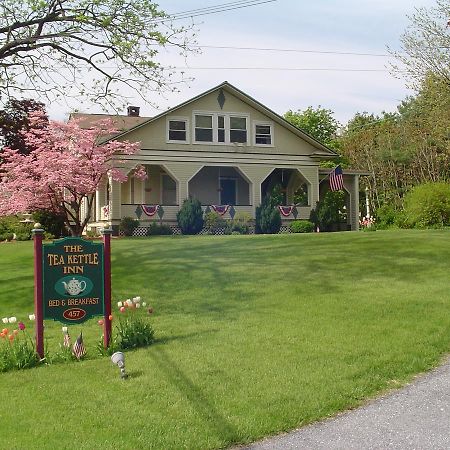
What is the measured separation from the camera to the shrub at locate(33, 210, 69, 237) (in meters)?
27.9

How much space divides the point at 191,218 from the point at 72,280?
21490 millimetres

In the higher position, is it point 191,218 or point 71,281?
point 191,218

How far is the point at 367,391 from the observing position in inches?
236

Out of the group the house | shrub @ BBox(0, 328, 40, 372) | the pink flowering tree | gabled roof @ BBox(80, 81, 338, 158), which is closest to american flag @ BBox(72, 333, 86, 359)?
shrub @ BBox(0, 328, 40, 372)

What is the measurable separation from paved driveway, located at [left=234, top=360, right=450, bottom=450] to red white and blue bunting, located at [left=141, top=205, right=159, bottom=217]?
2455 cm

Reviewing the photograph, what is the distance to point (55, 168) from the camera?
2561cm

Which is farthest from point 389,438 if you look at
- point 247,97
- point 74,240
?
point 247,97

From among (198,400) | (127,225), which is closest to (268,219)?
(127,225)

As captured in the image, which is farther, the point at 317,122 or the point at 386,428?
the point at 317,122

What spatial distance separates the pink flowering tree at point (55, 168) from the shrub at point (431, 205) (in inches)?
520

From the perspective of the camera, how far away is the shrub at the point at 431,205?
85.6 ft

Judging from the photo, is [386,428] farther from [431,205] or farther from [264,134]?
[264,134]

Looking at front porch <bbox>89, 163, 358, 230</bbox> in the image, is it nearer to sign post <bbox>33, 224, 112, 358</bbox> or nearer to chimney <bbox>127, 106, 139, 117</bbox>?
chimney <bbox>127, 106, 139, 117</bbox>

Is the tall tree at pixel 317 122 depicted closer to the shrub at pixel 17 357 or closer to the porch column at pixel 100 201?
the porch column at pixel 100 201
